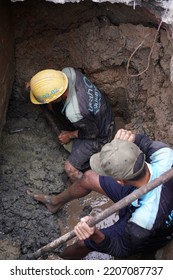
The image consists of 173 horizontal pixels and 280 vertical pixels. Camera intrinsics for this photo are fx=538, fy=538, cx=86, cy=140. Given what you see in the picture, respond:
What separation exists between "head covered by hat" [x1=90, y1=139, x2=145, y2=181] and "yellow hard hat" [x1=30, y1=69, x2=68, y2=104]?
4.78ft

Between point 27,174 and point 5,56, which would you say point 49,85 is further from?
point 27,174

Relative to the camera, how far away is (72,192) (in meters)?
5.33

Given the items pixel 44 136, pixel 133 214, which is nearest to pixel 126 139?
pixel 133 214

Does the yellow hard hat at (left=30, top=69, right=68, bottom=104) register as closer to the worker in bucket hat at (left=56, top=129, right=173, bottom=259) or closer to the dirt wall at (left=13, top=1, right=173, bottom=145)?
the dirt wall at (left=13, top=1, right=173, bottom=145)

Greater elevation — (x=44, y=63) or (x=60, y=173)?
(x=44, y=63)

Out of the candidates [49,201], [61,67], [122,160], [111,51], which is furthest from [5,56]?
[122,160]

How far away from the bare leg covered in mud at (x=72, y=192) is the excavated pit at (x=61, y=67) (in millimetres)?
73

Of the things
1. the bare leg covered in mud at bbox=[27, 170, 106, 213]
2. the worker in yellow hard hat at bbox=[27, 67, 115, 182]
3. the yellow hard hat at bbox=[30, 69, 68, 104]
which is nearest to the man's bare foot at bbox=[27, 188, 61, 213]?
the bare leg covered in mud at bbox=[27, 170, 106, 213]

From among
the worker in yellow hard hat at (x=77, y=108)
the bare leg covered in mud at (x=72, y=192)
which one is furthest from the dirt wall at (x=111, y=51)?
the bare leg covered in mud at (x=72, y=192)

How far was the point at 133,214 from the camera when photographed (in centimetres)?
417

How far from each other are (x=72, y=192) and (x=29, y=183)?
23.5 inches

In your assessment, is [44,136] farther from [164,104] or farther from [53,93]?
[164,104]

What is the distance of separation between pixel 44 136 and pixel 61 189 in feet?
2.38

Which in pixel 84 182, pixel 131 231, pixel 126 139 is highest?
pixel 126 139
